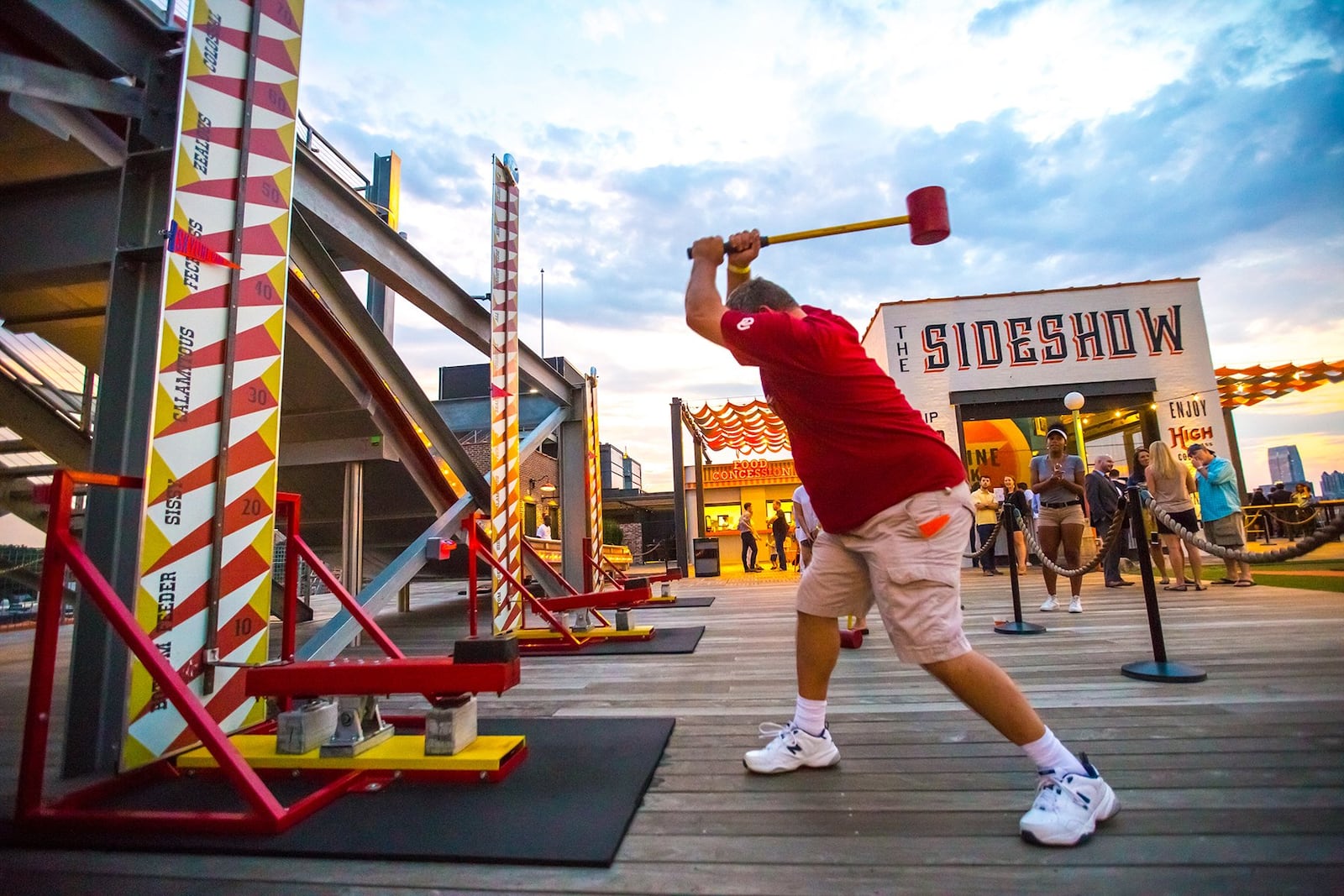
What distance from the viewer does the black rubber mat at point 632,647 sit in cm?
470

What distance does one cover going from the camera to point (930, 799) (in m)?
1.73

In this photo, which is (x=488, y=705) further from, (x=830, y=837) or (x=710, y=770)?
(x=830, y=837)

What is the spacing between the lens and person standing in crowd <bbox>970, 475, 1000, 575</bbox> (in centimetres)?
1042

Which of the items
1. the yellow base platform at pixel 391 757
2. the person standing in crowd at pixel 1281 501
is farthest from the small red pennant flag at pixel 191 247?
the person standing in crowd at pixel 1281 501

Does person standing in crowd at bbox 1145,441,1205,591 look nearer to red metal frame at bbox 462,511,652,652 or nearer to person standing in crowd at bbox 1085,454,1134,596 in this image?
person standing in crowd at bbox 1085,454,1134,596

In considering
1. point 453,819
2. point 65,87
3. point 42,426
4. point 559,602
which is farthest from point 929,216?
point 42,426

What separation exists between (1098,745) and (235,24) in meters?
4.70

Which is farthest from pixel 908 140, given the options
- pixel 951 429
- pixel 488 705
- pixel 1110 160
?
pixel 488 705

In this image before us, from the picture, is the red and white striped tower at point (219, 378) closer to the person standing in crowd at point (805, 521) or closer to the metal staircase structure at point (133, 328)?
the metal staircase structure at point (133, 328)

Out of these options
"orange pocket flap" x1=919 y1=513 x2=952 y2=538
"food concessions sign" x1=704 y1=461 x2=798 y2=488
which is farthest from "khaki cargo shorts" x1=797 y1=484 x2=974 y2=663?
"food concessions sign" x1=704 y1=461 x2=798 y2=488

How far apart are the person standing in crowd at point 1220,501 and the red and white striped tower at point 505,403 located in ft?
26.2

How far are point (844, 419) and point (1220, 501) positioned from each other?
8.09m

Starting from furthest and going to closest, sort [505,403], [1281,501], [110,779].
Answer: [1281,501]
[505,403]
[110,779]

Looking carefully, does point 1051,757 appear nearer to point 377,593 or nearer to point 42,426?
point 377,593
